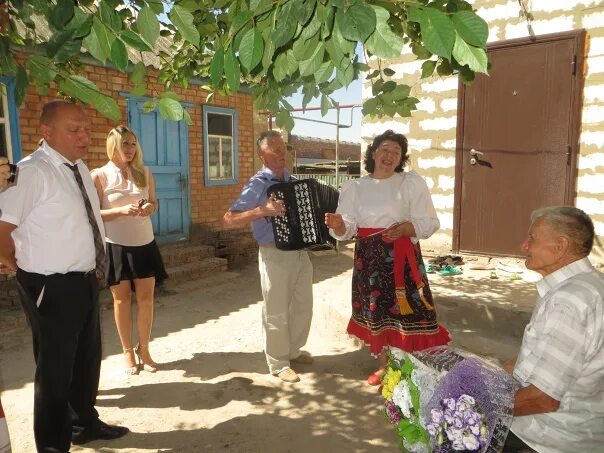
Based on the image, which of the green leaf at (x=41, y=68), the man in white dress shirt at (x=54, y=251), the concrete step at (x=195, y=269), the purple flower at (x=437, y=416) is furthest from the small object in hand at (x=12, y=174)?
the concrete step at (x=195, y=269)

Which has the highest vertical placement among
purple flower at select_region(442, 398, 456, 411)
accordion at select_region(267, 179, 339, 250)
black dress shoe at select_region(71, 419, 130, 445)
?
accordion at select_region(267, 179, 339, 250)

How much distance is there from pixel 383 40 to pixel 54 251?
218 centimetres

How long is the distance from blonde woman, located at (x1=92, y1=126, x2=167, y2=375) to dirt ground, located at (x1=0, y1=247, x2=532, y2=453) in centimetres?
67

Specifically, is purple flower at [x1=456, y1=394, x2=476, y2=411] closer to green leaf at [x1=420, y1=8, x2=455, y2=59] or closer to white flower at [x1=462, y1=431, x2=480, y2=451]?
white flower at [x1=462, y1=431, x2=480, y2=451]

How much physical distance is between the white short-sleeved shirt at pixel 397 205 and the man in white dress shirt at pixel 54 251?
185 centimetres

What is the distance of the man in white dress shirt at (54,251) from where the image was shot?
2.51m

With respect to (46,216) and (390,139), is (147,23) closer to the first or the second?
(46,216)

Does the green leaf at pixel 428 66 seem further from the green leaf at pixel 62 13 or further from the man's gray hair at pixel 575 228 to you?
the green leaf at pixel 62 13

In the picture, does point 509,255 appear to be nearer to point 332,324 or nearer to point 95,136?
point 332,324

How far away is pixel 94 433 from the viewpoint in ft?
9.77

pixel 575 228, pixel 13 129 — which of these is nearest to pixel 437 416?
pixel 575 228

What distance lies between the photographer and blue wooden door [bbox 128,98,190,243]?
7.79 meters

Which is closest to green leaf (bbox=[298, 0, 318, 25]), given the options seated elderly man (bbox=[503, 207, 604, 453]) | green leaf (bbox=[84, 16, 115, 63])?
green leaf (bbox=[84, 16, 115, 63])

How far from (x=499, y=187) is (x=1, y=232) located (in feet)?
18.0
